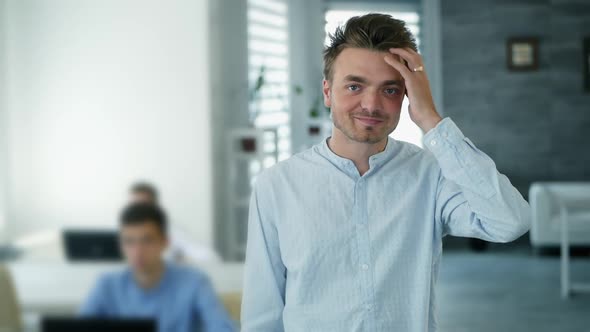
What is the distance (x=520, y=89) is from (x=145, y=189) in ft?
10.9

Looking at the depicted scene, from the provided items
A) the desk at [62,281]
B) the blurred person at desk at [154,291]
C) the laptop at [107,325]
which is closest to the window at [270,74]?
the desk at [62,281]

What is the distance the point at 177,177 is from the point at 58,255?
1.31 ft

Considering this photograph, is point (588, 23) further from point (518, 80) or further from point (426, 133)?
point (426, 133)

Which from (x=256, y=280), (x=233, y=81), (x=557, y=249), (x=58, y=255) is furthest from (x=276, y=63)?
(x=256, y=280)

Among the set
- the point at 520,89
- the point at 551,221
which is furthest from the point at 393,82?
the point at 520,89

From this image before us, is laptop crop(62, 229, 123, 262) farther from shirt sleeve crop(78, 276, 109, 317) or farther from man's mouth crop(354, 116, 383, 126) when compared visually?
man's mouth crop(354, 116, 383, 126)

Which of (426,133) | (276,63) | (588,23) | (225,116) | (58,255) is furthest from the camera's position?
(588,23)

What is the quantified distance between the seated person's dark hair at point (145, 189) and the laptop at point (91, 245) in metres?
0.15

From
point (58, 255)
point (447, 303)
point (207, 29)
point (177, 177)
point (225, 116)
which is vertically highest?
point (207, 29)

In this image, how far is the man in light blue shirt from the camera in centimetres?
87

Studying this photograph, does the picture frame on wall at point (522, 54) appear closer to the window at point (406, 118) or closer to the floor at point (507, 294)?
the window at point (406, 118)

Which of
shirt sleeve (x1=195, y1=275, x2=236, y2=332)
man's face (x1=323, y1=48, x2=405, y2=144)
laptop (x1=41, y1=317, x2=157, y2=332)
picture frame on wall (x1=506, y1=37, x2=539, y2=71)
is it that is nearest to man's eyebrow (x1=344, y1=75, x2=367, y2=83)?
man's face (x1=323, y1=48, x2=405, y2=144)

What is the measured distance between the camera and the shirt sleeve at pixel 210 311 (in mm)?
1777

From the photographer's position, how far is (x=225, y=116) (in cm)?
261
